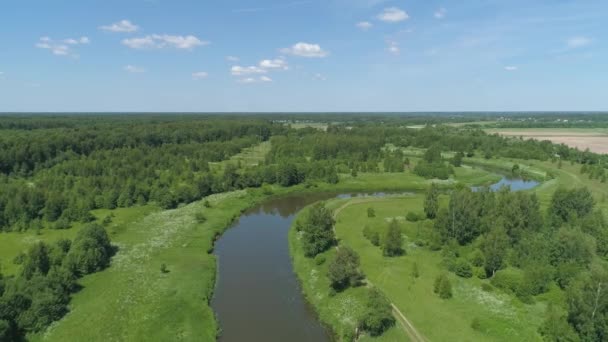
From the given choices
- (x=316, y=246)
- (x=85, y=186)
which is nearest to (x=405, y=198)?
(x=316, y=246)

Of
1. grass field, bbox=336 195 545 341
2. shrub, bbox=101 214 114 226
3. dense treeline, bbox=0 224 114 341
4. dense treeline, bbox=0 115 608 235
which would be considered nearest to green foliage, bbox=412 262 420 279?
grass field, bbox=336 195 545 341

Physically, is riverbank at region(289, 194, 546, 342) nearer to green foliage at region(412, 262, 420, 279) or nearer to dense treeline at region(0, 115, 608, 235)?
green foliage at region(412, 262, 420, 279)

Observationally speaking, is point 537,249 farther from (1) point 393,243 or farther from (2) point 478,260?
(1) point 393,243

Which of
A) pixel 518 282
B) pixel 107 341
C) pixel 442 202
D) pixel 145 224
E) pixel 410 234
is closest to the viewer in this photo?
pixel 107 341

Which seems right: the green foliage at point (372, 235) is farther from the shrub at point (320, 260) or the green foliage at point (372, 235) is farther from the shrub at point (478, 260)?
the shrub at point (478, 260)

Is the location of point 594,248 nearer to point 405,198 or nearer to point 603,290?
point 603,290
